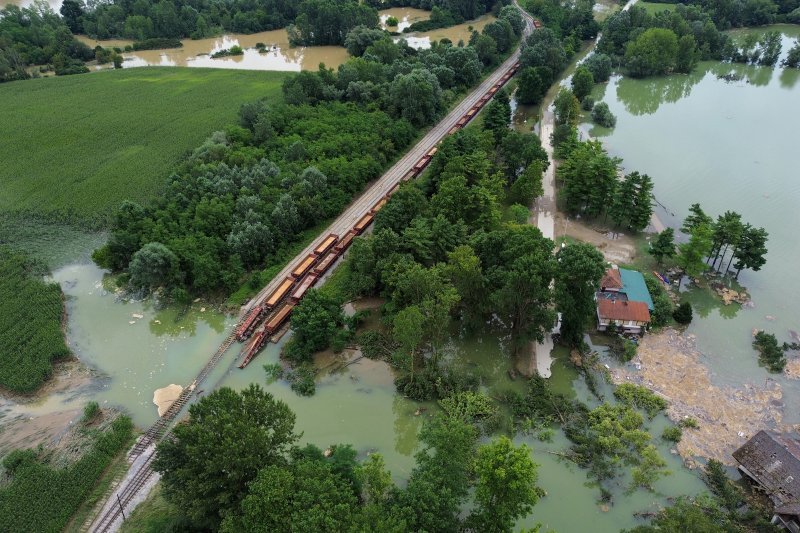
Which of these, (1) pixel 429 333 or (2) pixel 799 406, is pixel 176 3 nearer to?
(1) pixel 429 333

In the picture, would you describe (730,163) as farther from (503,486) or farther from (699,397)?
(503,486)

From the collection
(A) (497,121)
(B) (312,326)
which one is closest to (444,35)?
(A) (497,121)

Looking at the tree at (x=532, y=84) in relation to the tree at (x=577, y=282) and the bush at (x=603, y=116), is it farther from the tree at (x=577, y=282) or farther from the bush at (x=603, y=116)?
the tree at (x=577, y=282)

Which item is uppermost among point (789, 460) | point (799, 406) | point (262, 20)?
point (262, 20)

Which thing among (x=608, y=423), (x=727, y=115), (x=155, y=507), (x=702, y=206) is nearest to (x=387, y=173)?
(x=702, y=206)

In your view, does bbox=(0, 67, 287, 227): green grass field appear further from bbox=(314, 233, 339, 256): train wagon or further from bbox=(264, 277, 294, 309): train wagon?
bbox=(264, 277, 294, 309): train wagon
